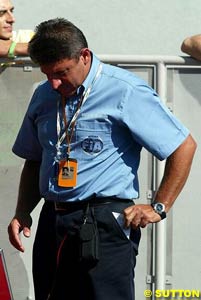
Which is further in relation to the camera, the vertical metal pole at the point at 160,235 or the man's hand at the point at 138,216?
the vertical metal pole at the point at 160,235

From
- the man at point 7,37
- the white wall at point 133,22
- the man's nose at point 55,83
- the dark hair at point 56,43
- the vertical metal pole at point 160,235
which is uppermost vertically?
the dark hair at point 56,43

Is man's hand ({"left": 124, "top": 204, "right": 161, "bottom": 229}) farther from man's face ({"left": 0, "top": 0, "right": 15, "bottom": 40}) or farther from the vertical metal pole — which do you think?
man's face ({"left": 0, "top": 0, "right": 15, "bottom": 40})

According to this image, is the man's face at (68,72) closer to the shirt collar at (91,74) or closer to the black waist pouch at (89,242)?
the shirt collar at (91,74)

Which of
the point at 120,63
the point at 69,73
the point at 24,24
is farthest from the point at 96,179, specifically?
the point at 24,24

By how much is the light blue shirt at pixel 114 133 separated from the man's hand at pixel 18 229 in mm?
305

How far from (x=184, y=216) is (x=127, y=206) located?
1.42 m

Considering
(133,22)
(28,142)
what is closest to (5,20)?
(133,22)

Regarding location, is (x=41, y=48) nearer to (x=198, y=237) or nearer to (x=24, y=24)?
(x=198, y=237)

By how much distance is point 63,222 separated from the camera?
3309 millimetres

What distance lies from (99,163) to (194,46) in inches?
60.4

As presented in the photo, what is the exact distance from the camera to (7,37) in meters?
4.79

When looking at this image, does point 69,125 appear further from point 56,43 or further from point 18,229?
point 18,229

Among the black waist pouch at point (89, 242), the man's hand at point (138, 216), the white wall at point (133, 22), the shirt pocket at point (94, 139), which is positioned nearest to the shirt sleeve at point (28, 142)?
the shirt pocket at point (94, 139)

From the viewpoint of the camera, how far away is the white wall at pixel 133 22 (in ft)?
19.4
